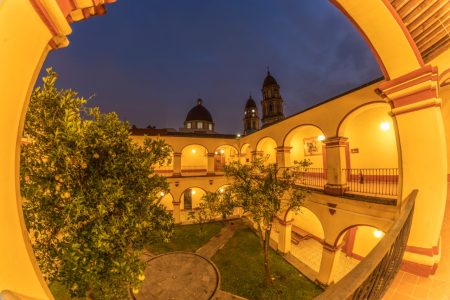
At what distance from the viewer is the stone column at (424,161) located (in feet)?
9.83

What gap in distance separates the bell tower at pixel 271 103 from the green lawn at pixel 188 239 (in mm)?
20564

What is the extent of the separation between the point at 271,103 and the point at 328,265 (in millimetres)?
26021

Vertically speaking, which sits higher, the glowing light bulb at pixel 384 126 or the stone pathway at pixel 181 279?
the glowing light bulb at pixel 384 126

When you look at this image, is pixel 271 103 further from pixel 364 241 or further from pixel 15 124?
pixel 15 124

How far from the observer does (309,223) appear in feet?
45.0

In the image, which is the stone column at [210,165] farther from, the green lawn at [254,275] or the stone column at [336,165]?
the stone column at [336,165]

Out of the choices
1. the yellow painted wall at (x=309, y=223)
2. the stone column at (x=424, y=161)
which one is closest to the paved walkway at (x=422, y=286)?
the stone column at (x=424, y=161)

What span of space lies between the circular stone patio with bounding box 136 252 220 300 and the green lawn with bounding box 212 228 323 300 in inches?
52.7

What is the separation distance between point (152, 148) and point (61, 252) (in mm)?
2832

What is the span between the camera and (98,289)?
382 cm

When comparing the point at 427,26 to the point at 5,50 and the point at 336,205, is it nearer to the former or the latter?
the point at 5,50

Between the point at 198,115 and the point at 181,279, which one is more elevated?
the point at 198,115

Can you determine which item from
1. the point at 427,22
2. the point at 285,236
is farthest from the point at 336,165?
the point at 427,22

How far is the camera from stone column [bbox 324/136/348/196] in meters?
7.66
